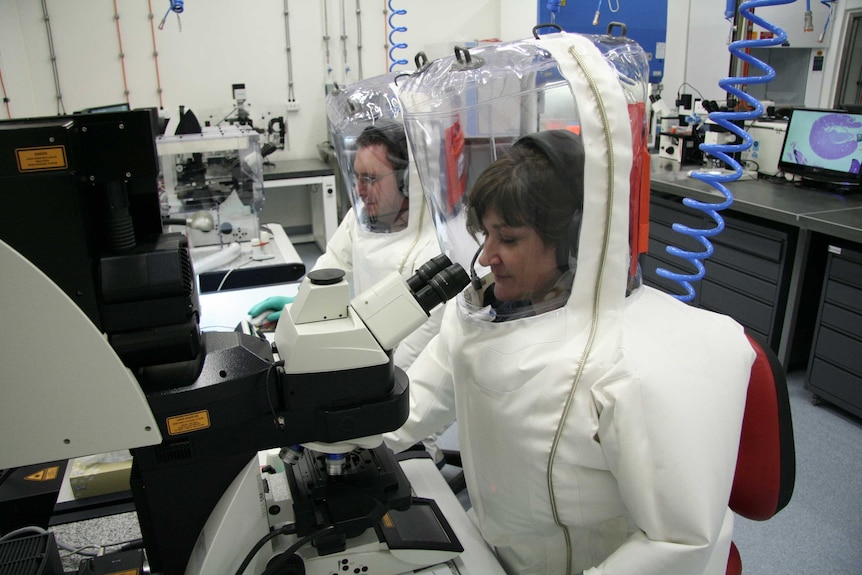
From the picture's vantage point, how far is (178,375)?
0.76m

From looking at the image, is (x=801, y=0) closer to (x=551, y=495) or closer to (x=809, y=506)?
(x=809, y=506)

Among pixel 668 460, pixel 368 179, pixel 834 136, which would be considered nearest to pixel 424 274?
pixel 668 460

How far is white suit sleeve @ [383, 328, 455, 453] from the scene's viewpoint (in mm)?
1148

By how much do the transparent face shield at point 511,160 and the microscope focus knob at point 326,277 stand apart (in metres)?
0.25

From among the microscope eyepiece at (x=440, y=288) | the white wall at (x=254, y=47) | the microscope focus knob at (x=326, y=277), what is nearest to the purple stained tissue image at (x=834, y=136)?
the white wall at (x=254, y=47)

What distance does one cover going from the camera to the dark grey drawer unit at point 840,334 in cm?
250

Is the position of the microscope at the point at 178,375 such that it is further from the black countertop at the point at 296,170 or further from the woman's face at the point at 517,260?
the black countertop at the point at 296,170

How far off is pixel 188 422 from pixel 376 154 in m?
1.21

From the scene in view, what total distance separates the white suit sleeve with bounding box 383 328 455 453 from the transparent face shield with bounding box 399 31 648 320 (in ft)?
0.64

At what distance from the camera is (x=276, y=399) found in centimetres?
80

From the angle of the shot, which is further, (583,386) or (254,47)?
(254,47)

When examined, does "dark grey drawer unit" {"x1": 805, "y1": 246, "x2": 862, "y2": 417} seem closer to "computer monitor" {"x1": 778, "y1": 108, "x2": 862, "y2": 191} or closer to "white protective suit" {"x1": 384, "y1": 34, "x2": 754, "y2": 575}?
"computer monitor" {"x1": 778, "y1": 108, "x2": 862, "y2": 191}

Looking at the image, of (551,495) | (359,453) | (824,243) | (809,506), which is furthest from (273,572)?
(824,243)

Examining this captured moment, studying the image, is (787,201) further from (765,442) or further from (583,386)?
(583,386)
